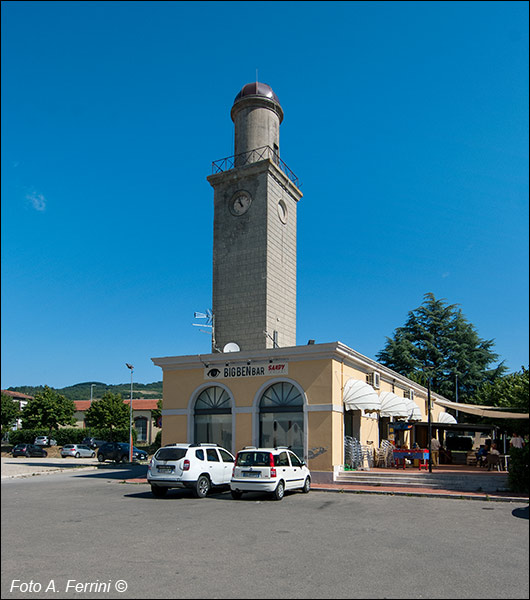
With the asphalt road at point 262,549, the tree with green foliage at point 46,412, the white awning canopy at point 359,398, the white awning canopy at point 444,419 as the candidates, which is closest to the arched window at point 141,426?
the tree with green foliage at point 46,412

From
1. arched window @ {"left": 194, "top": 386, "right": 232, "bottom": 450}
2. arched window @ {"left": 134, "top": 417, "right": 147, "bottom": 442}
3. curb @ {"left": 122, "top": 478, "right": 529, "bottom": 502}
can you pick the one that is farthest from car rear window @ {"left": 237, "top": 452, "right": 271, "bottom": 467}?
arched window @ {"left": 134, "top": 417, "right": 147, "bottom": 442}

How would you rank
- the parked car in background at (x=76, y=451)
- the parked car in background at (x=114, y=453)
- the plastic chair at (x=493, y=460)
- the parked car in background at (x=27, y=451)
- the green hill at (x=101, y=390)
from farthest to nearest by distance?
1. the green hill at (x=101, y=390)
2. the parked car in background at (x=76, y=451)
3. the parked car in background at (x=27, y=451)
4. the parked car in background at (x=114, y=453)
5. the plastic chair at (x=493, y=460)

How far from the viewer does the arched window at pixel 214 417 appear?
23.9 meters

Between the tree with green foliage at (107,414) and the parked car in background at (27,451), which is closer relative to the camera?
the parked car in background at (27,451)

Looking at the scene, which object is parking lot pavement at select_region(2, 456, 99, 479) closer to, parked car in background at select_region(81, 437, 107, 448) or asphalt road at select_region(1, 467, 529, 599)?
parked car in background at select_region(81, 437, 107, 448)

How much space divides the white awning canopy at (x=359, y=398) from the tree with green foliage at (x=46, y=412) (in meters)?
45.3

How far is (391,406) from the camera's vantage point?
87.8 ft

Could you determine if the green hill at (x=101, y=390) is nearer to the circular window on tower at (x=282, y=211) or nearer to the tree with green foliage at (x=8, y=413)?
the tree with green foliage at (x=8, y=413)

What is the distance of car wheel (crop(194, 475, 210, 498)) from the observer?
16.8m

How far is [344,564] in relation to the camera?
7.97 m

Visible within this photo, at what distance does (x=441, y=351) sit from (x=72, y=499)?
153 feet

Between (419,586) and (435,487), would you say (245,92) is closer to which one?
(435,487)

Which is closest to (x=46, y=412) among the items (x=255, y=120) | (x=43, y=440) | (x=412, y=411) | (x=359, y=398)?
(x=43, y=440)

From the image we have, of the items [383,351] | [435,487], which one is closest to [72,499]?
[435,487]
